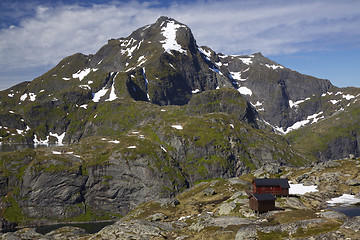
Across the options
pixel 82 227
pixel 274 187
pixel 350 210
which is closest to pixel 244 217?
pixel 274 187

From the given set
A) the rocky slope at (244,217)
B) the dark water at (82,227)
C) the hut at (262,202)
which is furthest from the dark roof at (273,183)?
the dark water at (82,227)

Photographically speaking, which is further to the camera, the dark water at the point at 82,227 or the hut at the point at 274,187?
the dark water at the point at 82,227

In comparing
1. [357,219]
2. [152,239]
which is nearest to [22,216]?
[152,239]

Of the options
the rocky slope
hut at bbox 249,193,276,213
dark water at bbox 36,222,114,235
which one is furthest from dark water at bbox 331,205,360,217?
dark water at bbox 36,222,114,235

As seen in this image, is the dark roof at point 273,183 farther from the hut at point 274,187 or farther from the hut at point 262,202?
the hut at point 262,202

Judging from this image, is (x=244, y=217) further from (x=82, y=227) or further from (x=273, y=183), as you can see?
(x=82, y=227)

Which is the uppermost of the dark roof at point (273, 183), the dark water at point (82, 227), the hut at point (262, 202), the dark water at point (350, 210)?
the dark roof at point (273, 183)

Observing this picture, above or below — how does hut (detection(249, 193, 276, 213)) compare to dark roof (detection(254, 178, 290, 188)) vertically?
below

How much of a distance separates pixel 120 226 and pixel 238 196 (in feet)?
125

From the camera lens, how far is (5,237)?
108938mm

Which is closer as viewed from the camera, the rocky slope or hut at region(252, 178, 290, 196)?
the rocky slope

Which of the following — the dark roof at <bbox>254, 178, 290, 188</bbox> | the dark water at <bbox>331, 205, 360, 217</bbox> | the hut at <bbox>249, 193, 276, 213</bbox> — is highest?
the dark roof at <bbox>254, 178, 290, 188</bbox>

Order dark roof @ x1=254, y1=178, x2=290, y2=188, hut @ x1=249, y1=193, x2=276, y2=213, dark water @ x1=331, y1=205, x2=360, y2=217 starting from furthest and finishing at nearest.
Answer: dark roof @ x1=254, y1=178, x2=290, y2=188 < hut @ x1=249, y1=193, x2=276, y2=213 < dark water @ x1=331, y1=205, x2=360, y2=217

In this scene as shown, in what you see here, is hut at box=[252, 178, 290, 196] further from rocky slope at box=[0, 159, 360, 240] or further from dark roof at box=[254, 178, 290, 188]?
rocky slope at box=[0, 159, 360, 240]
